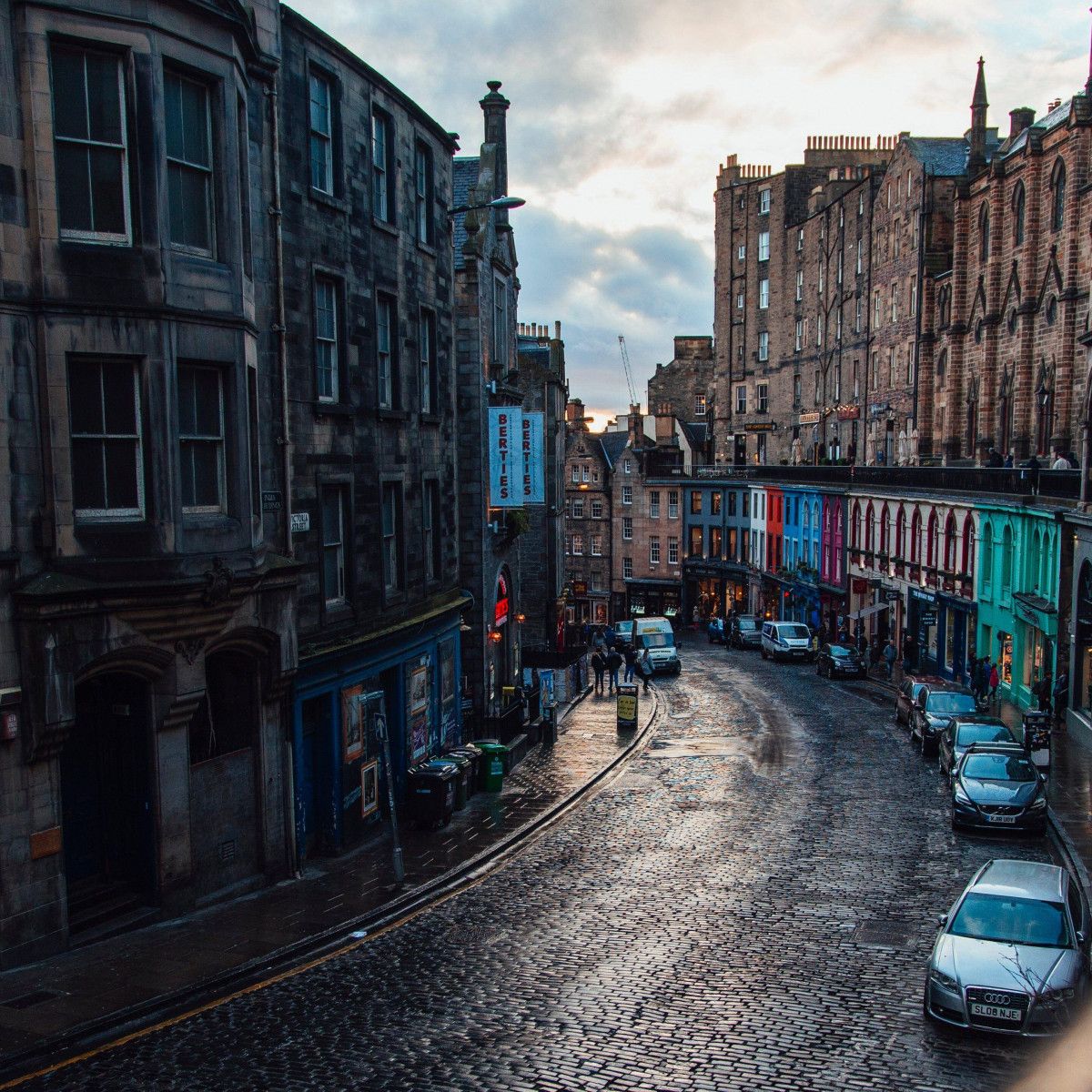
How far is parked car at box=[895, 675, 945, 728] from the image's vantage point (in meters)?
31.9

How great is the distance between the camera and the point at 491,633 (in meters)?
34.2

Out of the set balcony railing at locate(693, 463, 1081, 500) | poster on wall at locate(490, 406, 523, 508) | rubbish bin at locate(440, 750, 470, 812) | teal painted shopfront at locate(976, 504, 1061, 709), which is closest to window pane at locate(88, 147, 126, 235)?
rubbish bin at locate(440, 750, 470, 812)

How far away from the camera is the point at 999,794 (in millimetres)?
21109

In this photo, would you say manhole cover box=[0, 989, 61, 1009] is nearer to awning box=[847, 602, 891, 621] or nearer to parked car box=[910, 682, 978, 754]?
parked car box=[910, 682, 978, 754]

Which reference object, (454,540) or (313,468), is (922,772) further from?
(313,468)

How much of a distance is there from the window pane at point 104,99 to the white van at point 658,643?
3686 centimetres

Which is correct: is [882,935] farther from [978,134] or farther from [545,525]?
[978,134]

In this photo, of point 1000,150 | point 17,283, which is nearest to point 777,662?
point 1000,150

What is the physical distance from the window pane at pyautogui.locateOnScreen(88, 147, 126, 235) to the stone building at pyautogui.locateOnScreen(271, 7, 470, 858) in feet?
13.3

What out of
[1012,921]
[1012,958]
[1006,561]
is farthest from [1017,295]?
[1012,958]

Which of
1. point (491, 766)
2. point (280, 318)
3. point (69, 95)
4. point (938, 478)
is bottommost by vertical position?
point (491, 766)

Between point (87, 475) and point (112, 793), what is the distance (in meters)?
4.60

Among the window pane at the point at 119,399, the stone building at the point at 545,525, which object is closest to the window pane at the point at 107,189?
the window pane at the point at 119,399

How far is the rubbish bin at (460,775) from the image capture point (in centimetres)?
2272
